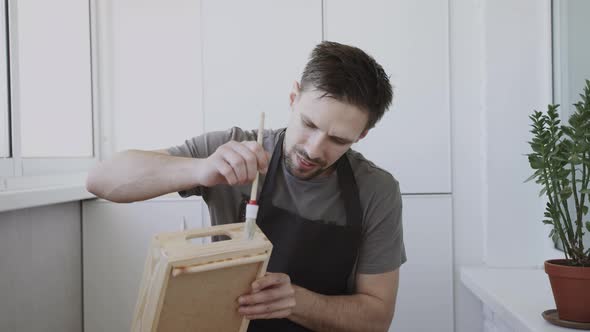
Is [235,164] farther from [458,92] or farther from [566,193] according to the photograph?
[458,92]

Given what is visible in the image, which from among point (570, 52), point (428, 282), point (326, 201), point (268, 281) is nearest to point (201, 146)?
point (326, 201)

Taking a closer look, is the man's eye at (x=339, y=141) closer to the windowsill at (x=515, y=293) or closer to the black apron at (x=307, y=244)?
the black apron at (x=307, y=244)

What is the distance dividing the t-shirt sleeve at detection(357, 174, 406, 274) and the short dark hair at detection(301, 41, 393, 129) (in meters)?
0.26

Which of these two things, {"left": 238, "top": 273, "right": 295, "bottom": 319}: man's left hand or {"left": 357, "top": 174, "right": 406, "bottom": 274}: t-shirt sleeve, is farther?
{"left": 357, "top": 174, "right": 406, "bottom": 274}: t-shirt sleeve

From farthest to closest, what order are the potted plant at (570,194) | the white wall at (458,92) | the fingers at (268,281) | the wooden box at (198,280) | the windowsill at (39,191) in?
the white wall at (458,92) < the windowsill at (39,191) < the potted plant at (570,194) < the fingers at (268,281) < the wooden box at (198,280)

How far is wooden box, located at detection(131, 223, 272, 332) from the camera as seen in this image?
2.99 feet

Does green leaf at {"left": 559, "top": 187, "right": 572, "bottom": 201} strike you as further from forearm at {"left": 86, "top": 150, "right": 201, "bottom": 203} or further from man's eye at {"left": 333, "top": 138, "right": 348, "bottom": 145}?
forearm at {"left": 86, "top": 150, "right": 201, "bottom": 203}

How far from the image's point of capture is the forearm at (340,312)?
136 centimetres

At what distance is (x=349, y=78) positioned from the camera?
137 cm

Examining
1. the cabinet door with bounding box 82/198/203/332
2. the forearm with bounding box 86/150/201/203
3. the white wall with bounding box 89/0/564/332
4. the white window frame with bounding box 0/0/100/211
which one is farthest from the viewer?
the cabinet door with bounding box 82/198/203/332

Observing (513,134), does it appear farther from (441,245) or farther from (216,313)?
(216,313)

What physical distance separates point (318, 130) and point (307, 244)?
34cm

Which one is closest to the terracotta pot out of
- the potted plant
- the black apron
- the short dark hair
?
the potted plant

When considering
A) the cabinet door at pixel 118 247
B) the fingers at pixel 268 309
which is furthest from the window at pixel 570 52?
the cabinet door at pixel 118 247
